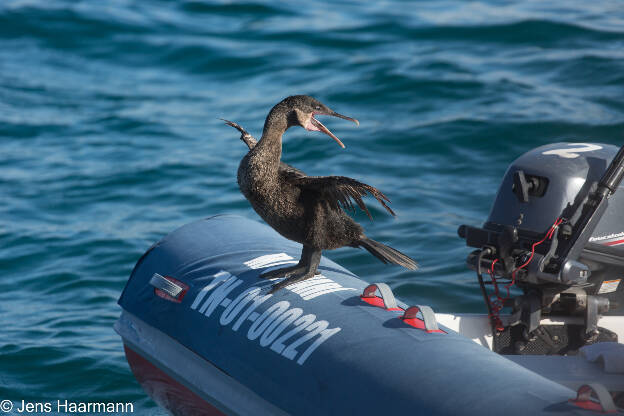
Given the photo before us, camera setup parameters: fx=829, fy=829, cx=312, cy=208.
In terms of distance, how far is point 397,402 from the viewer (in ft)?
7.44

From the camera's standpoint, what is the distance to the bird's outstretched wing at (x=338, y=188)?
2691 mm

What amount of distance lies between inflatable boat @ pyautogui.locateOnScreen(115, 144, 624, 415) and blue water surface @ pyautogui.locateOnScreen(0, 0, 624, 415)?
0.97 m

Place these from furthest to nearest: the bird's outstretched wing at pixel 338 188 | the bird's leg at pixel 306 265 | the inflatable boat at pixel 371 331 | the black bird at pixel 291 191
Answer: the bird's leg at pixel 306 265
the black bird at pixel 291 191
the bird's outstretched wing at pixel 338 188
the inflatable boat at pixel 371 331

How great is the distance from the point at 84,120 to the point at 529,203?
5.67 m

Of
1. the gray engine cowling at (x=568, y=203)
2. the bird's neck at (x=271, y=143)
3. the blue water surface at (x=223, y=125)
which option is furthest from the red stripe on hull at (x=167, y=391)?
the gray engine cowling at (x=568, y=203)

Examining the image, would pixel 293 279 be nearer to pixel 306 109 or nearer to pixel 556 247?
pixel 306 109

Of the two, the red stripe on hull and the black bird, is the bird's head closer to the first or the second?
the black bird

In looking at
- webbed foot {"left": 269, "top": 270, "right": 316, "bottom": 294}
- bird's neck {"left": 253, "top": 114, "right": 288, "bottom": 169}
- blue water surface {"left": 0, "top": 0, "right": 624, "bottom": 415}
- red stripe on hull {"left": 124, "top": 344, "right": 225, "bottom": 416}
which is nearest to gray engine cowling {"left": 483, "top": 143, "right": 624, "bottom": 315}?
webbed foot {"left": 269, "top": 270, "right": 316, "bottom": 294}

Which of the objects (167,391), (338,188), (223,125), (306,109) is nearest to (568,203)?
(338,188)

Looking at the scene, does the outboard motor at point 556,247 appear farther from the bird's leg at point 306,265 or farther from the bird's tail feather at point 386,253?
the bird's leg at point 306,265

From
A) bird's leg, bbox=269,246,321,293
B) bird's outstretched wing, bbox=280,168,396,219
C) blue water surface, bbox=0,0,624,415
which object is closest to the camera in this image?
bird's outstretched wing, bbox=280,168,396,219

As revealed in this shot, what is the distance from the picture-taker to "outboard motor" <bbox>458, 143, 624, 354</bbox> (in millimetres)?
2980

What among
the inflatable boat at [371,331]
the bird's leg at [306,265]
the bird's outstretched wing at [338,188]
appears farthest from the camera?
the bird's leg at [306,265]

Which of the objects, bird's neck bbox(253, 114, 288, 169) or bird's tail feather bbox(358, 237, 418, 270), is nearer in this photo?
bird's neck bbox(253, 114, 288, 169)
